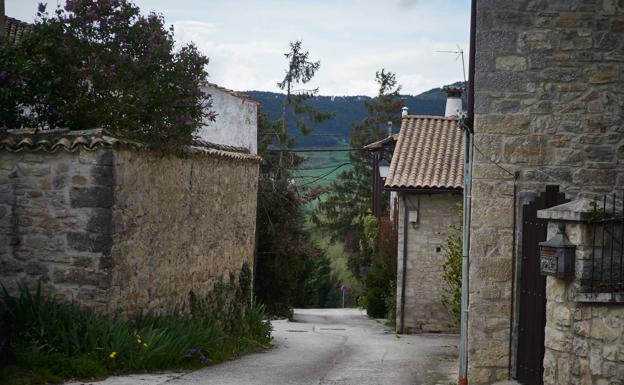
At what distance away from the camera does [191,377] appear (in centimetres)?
1127

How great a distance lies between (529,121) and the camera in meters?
10.9

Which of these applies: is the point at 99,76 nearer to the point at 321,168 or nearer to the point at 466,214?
the point at 466,214

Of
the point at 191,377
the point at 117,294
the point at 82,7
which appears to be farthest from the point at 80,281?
the point at 82,7

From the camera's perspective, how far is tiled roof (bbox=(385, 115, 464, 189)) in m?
22.4

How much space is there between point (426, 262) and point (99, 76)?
42.7 ft

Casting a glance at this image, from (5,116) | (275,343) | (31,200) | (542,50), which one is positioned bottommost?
(275,343)

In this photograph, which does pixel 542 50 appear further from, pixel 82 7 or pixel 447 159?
pixel 447 159

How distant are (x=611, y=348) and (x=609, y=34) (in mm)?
4702

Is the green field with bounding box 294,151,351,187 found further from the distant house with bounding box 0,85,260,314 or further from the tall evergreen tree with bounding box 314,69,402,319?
the distant house with bounding box 0,85,260,314

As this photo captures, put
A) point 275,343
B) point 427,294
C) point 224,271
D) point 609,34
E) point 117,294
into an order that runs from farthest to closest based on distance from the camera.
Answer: point 427,294, point 275,343, point 224,271, point 117,294, point 609,34

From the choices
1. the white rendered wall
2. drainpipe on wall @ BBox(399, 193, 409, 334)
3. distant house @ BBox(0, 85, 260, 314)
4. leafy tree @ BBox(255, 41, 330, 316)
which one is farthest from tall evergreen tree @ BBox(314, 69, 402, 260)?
distant house @ BBox(0, 85, 260, 314)

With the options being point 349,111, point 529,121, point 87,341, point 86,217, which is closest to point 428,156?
point 529,121

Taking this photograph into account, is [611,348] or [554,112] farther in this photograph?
[554,112]

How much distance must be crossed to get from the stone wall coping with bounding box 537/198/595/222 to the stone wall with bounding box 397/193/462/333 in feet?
47.7
